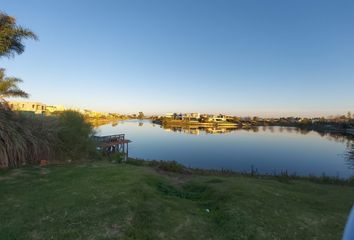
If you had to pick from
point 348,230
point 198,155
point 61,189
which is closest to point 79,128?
point 61,189

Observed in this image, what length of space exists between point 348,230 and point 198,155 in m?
43.9

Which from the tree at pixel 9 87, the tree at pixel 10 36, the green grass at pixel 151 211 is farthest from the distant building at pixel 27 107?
the green grass at pixel 151 211

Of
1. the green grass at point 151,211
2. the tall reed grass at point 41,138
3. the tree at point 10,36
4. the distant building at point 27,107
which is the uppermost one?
the tree at point 10,36

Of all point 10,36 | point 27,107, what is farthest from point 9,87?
point 27,107

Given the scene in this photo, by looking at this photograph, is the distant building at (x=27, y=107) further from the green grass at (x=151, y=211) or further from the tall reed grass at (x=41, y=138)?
the green grass at (x=151, y=211)

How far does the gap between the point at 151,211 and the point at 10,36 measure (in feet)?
53.0

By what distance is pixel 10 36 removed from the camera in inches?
677

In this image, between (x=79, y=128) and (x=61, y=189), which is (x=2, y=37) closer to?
(x=79, y=128)

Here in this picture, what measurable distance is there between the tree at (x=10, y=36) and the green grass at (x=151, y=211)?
9900 millimetres

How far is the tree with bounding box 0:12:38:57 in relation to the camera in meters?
16.7

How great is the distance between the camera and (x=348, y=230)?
1.54 m

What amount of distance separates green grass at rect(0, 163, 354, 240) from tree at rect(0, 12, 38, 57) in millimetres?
9900

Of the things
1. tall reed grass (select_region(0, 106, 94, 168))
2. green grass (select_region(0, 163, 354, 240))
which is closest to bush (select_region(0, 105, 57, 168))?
tall reed grass (select_region(0, 106, 94, 168))

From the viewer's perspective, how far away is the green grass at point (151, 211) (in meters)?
6.05
